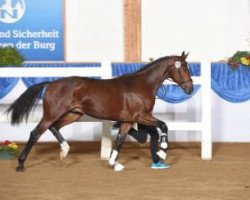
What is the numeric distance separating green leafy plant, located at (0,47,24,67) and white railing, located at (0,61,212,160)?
7.01 ft

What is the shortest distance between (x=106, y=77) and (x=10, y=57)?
285 cm

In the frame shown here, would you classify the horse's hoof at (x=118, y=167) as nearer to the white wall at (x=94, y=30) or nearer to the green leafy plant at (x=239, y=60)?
the green leafy plant at (x=239, y=60)

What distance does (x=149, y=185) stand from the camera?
7.54m

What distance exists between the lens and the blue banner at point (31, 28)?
13492 mm

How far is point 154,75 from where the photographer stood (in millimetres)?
8953

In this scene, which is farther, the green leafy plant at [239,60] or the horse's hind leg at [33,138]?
the green leafy plant at [239,60]

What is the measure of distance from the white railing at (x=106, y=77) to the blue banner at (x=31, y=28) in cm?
366

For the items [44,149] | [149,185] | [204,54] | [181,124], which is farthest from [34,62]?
[149,185]

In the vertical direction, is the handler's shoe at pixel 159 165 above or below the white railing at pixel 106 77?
below

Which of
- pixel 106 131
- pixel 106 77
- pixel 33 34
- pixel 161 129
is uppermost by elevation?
pixel 33 34

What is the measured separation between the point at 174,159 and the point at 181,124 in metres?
0.58

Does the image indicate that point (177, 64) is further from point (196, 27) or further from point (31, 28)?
point (31, 28)

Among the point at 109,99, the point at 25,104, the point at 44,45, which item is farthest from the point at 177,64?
the point at 44,45

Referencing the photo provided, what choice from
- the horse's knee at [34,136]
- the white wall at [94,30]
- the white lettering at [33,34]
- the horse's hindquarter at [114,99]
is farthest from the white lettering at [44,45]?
the horse's knee at [34,136]
